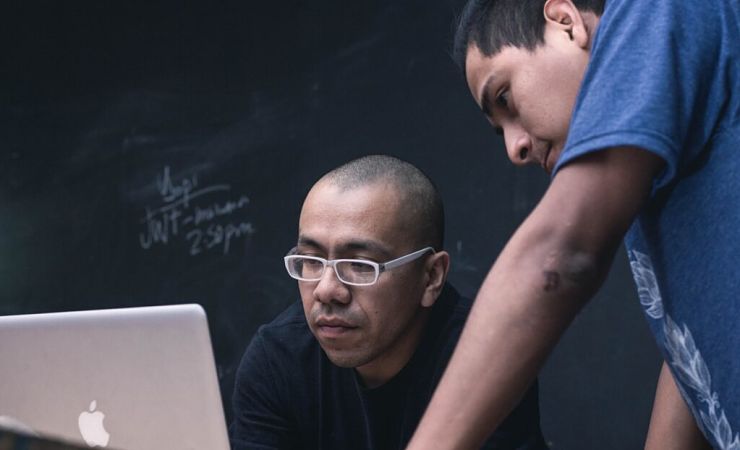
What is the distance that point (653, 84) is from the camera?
89 centimetres

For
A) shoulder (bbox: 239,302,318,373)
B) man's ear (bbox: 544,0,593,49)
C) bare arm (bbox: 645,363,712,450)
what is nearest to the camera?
man's ear (bbox: 544,0,593,49)

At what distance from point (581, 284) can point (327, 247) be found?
1118 mm

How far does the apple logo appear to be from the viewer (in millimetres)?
1379

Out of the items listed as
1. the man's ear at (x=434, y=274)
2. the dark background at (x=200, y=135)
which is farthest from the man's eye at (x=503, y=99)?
the dark background at (x=200, y=135)

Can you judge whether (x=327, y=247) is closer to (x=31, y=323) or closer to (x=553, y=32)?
(x=31, y=323)

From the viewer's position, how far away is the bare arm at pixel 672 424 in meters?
1.35

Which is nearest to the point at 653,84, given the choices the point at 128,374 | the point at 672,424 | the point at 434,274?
the point at 672,424

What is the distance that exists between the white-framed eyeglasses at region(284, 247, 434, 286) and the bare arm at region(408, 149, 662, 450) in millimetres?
1067

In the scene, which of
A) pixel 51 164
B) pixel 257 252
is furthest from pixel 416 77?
pixel 51 164

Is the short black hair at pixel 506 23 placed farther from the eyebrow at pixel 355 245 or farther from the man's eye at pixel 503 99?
the eyebrow at pixel 355 245

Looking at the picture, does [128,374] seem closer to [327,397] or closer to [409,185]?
[327,397]

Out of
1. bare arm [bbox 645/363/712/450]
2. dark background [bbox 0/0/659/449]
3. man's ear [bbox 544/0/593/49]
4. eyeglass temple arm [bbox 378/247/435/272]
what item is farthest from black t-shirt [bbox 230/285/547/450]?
dark background [bbox 0/0/659/449]

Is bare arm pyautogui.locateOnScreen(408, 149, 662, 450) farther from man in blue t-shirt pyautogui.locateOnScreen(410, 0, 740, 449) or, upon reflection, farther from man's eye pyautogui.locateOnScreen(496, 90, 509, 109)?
man's eye pyautogui.locateOnScreen(496, 90, 509, 109)

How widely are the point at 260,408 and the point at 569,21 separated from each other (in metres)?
1.14
